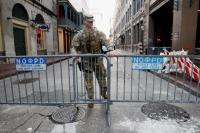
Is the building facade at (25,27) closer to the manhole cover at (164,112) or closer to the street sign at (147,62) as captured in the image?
the street sign at (147,62)

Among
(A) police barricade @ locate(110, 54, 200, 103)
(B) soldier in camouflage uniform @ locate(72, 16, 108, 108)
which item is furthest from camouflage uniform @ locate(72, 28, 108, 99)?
(A) police barricade @ locate(110, 54, 200, 103)

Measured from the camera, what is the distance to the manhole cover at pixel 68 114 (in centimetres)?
372

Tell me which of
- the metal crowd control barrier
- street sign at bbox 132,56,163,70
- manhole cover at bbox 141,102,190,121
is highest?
street sign at bbox 132,56,163,70

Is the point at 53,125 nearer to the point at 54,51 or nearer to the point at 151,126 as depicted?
the point at 151,126

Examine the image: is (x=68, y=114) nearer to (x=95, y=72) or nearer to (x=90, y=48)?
(x=95, y=72)

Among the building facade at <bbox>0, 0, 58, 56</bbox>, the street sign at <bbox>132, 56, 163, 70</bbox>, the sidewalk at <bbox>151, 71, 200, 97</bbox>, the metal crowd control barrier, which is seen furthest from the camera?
the building facade at <bbox>0, 0, 58, 56</bbox>

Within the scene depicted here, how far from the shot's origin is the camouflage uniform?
434 centimetres

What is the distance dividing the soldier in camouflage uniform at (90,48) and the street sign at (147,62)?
0.87 m

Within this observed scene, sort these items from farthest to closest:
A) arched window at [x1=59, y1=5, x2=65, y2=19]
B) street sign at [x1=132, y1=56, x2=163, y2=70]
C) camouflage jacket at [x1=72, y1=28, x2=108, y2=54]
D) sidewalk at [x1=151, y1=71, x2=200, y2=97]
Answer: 1. arched window at [x1=59, y1=5, x2=65, y2=19]
2. sidewalk at [x1=151, y1=71, x2=200, y2=97]
3. camouflage jacket at [x1=72, y1=28, x2=108, y2=54]
4. street sign at [x1=132, y1=56, x2=163, y2=70]

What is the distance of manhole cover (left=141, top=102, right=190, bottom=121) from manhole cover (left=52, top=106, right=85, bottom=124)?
5.10 ft

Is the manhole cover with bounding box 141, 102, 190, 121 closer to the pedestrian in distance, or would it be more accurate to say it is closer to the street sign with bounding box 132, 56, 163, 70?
the street sign with bounding box 132, 56, 163, 70

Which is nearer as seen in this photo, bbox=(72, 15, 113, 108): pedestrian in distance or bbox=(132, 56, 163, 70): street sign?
bbox=(132, 56, 163, 70): street sign

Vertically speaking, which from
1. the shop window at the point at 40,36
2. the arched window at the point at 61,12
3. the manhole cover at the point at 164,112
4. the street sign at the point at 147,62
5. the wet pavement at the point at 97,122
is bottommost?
the wet pavement at the point at 97,122

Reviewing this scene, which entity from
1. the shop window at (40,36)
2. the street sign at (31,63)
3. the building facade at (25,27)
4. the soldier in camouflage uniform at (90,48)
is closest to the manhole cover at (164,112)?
the soldier in camouflage uniform at (90,48)
